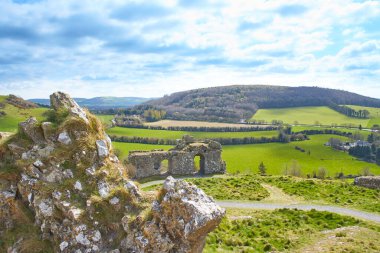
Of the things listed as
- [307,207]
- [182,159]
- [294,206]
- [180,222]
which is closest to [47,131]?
[180,222]

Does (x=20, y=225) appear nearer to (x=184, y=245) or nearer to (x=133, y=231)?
(x=133, y=231)

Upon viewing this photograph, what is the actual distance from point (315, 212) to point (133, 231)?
18.1 metres

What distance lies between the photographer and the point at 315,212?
2344cm

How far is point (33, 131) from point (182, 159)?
98.1 ft

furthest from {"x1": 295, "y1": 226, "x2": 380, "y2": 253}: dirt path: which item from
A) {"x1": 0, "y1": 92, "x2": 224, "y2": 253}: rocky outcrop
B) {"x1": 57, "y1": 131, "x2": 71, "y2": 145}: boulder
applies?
{"x1": 57, "y1": 131, "x2": 71, "y2": 145}: boulder

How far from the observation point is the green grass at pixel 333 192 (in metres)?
26.5

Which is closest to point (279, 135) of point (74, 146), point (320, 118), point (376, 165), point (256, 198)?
point (376, 165)

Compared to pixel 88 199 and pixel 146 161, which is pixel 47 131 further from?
pixel 146 161

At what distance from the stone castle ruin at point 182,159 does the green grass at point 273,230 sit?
17.0 metres

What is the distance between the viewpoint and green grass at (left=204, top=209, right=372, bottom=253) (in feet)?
57.7

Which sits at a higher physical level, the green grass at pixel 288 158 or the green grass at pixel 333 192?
the green grass at pixel 333 192

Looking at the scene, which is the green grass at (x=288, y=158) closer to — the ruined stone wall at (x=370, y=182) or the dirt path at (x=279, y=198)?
the ruined stone wall at (x=370, y=182)

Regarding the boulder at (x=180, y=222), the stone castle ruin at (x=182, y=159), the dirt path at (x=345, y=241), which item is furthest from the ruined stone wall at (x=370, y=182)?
the boulder at (x=180, y=222)

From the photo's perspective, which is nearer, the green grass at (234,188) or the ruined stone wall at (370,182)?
the green grass at (234,188)
